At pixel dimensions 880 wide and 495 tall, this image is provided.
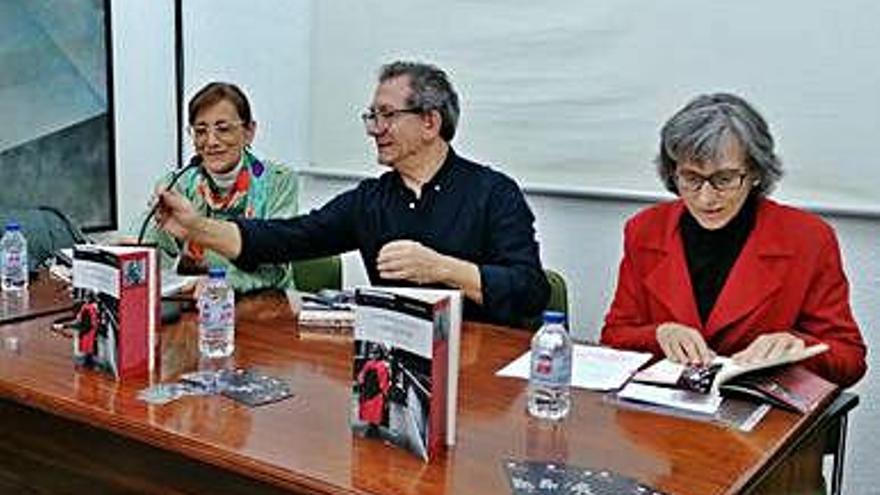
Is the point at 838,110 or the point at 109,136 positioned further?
the point at 109,136

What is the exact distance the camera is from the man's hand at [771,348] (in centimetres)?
177

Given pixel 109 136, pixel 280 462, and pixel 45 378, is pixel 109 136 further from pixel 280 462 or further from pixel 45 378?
pixel 280 462

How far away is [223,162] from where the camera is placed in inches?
113

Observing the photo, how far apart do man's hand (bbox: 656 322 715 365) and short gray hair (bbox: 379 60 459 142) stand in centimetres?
81

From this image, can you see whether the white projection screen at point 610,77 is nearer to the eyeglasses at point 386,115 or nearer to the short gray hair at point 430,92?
the short gray hair at point 430,92

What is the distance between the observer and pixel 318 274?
3.01m

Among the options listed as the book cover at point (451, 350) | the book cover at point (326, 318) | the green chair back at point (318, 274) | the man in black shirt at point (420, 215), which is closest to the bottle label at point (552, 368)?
the book cover at point (451, 350)

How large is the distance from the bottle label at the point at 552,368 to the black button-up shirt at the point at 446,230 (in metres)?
0.64

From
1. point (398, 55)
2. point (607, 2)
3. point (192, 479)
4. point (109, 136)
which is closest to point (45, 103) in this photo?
point (109, 136)

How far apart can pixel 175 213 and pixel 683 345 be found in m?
1.21

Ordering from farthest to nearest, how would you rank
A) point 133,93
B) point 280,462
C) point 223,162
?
point 133,93
point 223,162
point 280,462

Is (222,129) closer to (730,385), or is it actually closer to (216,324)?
(216,324)

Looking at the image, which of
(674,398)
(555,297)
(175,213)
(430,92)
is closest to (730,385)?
(674,398)

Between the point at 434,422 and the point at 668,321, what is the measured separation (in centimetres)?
83
